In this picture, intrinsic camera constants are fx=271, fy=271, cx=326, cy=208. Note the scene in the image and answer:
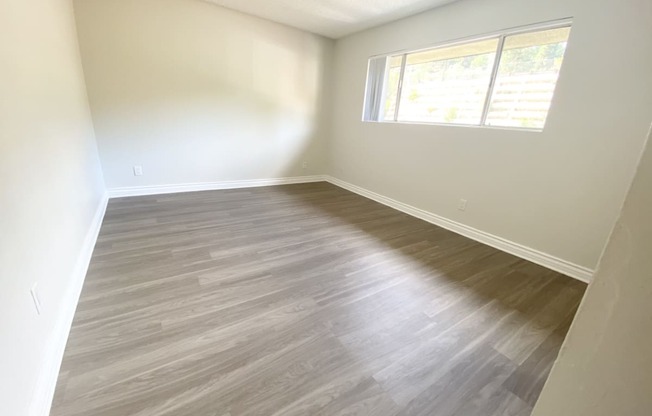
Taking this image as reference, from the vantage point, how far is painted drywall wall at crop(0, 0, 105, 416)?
96cm

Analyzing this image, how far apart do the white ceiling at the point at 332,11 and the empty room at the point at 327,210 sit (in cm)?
4

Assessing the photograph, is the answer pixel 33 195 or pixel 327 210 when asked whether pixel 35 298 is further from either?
pixel 327 210

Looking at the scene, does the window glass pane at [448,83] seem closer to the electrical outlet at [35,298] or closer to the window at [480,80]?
the window at [480,80]

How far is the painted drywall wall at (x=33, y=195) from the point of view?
0.96 m

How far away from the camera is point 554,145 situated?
7.75 feet

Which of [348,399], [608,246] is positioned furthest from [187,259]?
[608,246]

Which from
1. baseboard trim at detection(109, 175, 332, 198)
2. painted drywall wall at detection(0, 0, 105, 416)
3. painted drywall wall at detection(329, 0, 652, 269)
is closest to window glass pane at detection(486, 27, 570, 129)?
painted drywall wall at detection(329, 0, 652, 269)

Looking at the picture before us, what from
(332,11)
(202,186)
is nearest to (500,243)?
(332,11)

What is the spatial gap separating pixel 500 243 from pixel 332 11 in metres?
3.38

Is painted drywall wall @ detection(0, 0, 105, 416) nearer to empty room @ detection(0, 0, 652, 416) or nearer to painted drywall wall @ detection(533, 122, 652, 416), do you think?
empty room @ detection(0, 0, 652, 416)

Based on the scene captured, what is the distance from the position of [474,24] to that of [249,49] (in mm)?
2946

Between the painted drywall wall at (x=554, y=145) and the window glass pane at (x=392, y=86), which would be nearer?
the painted drywall wall at (x=554, y=145)

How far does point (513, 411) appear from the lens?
121cm

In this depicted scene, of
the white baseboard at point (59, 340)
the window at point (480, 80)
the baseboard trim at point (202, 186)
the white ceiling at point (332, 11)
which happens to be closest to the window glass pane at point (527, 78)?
the window at point (480, 80)
